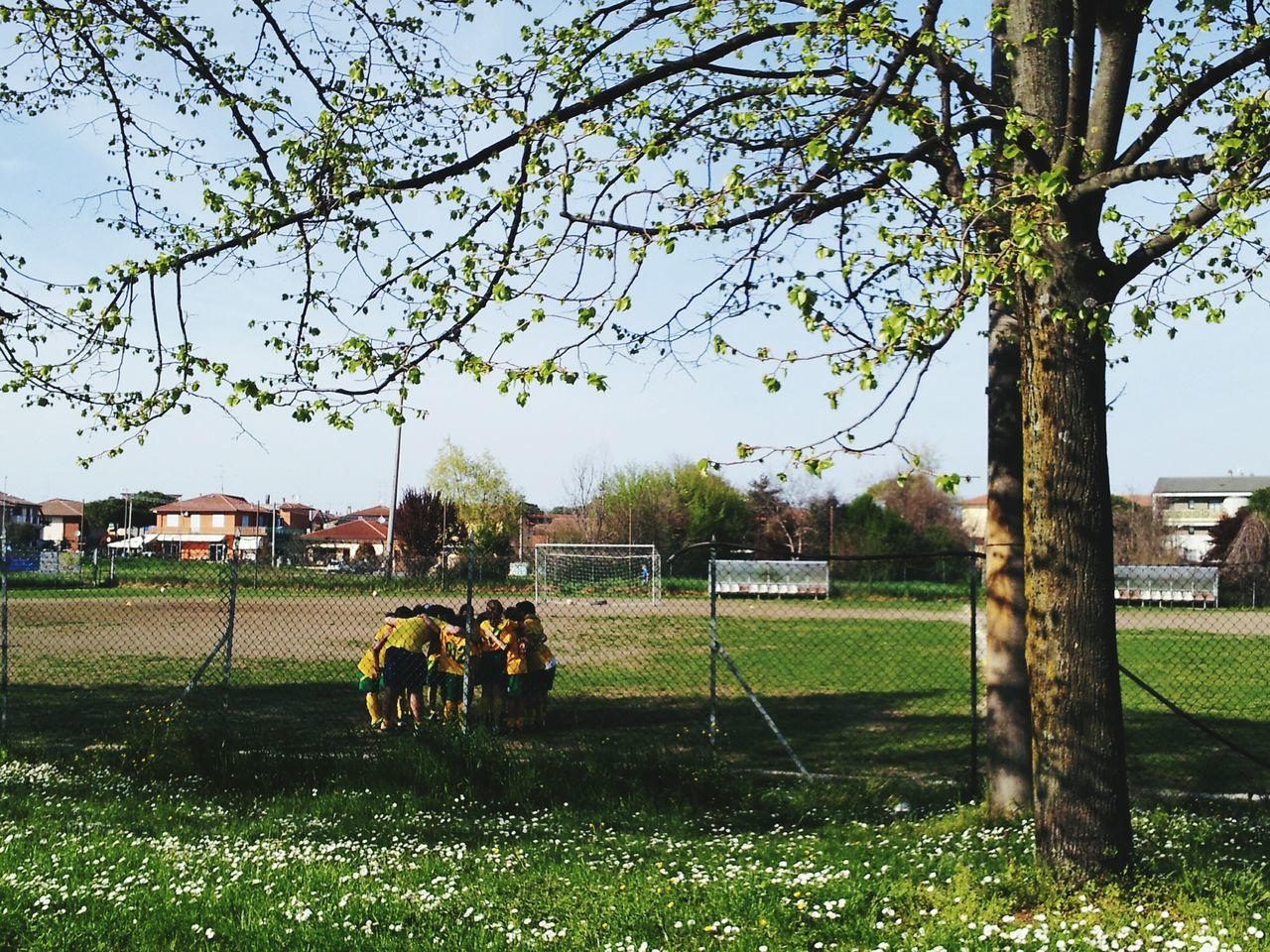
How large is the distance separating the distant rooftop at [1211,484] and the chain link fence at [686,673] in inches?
3534

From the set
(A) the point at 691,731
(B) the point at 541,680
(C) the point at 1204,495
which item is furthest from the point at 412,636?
(C) the point at 1204,495

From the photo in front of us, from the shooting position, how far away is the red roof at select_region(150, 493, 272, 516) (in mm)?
110938

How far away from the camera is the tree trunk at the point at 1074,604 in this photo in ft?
17.6

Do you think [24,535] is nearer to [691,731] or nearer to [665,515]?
[665,515]

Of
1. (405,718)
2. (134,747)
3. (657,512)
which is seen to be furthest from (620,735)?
(657,512)

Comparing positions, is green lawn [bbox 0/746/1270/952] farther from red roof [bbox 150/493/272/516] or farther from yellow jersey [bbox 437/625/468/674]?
red roof [bbox 150/493/272/516]

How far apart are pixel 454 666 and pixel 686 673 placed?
7.26m

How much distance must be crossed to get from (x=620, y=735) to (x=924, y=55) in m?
8.21

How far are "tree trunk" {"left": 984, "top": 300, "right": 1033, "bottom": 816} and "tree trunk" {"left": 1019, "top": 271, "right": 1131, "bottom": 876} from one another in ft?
5.67

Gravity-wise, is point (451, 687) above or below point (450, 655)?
below

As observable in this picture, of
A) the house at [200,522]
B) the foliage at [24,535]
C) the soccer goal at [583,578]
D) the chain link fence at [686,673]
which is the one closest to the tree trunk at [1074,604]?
the chain link fence at [686,673]

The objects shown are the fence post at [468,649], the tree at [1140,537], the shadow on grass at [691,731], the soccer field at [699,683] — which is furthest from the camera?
the tree at [1140,537]

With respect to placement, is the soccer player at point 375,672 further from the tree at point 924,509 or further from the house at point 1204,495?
the house at point 1204,495

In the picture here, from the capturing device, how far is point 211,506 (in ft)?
370
